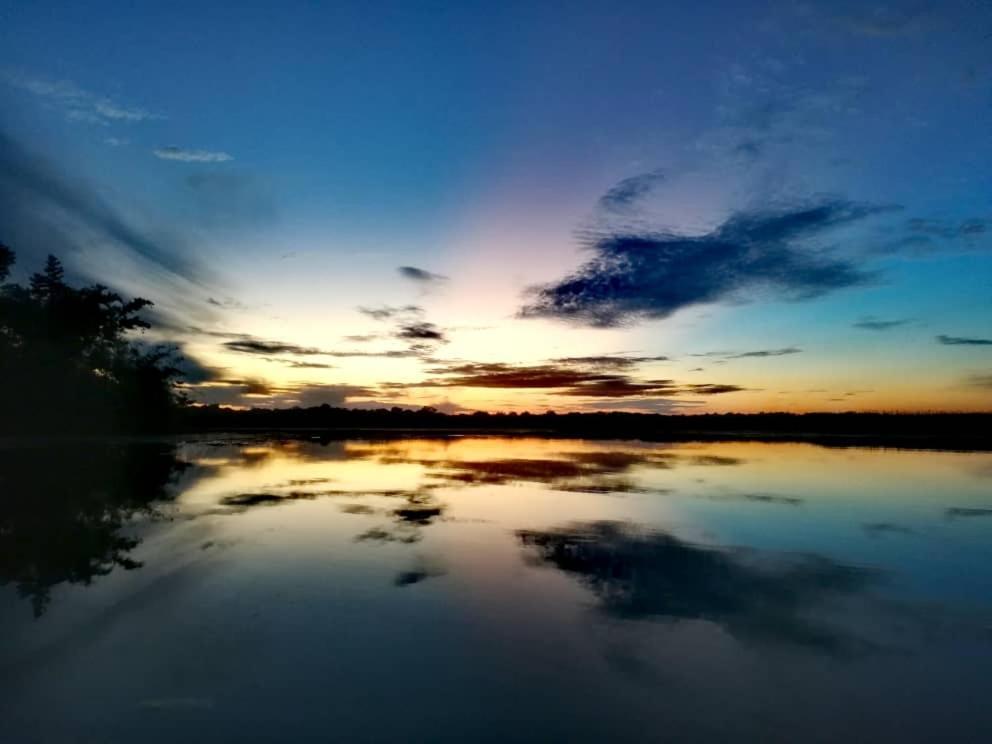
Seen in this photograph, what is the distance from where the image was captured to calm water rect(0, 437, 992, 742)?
20.3ft

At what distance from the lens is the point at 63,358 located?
47812mm

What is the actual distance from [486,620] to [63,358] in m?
53.6

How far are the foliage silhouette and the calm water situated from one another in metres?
32.2

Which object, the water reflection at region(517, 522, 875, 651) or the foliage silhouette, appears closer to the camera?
the water reflection at region(517, 522, 875, 651)

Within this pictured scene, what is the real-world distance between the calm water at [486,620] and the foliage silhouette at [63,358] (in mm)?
32153

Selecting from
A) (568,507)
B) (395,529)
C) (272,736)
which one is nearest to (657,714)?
(272,736)

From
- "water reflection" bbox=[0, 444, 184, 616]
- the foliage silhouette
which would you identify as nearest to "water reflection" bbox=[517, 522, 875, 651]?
"water reflection" bbox=[0, 444, 184, 616]

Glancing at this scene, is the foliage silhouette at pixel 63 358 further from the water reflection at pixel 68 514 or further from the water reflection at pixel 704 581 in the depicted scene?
the water reflection at pixel 704 581

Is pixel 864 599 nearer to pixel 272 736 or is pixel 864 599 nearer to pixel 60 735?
pixel 272 736

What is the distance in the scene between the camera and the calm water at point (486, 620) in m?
6.19

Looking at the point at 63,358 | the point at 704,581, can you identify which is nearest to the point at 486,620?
the point at 704,581

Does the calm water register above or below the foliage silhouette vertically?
below

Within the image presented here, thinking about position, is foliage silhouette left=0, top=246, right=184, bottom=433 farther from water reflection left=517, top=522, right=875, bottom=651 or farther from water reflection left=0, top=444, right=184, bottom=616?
water reflection left=517, top=522, right=875, bottom=651

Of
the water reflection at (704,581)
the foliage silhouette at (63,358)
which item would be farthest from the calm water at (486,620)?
the foliage silhouette at (63,358)
